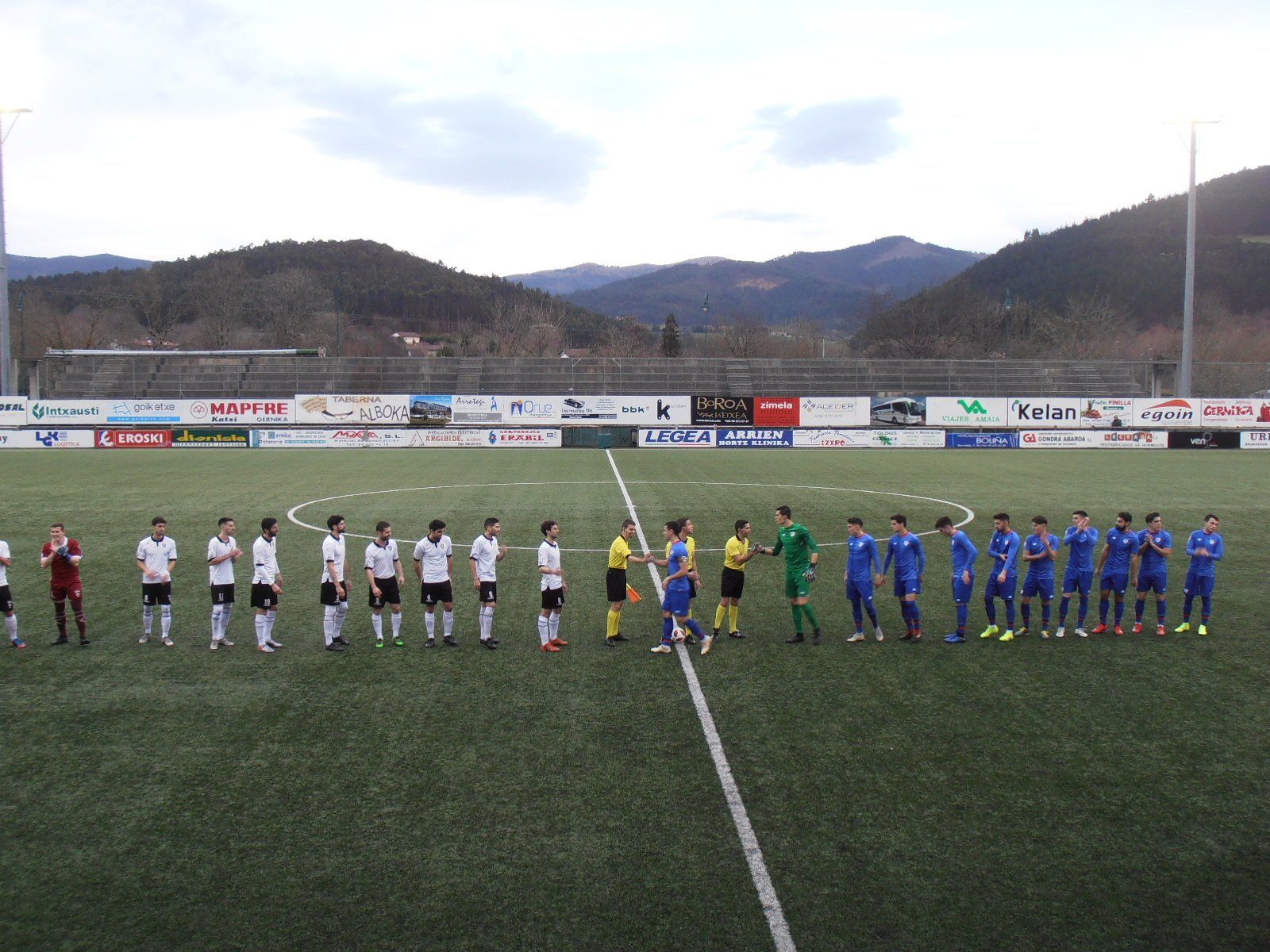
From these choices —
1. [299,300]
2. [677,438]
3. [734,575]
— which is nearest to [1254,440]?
[677,438]

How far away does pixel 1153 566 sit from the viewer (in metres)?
13.0

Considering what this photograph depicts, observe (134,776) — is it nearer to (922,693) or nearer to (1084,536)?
(922,693)

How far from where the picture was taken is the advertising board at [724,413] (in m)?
52.6

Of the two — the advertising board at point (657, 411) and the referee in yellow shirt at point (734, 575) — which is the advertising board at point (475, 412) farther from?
the referee in yellow shirt at point (734, 575)

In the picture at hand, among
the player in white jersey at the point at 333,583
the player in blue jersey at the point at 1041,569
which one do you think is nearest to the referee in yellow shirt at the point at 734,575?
the player in blue jersey at the point at 1041,569

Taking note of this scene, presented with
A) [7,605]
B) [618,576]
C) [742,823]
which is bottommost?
[742,823]

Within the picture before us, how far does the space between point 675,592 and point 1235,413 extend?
49.4 metres

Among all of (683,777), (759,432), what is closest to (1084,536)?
(683,777)

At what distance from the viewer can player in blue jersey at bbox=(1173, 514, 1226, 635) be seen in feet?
42.1

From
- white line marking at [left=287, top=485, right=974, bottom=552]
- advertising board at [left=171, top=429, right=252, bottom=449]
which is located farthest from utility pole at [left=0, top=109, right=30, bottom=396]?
white line marking at [left=287, top=485, right=974, bottom=552]

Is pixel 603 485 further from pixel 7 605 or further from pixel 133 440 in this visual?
pixel 133 440

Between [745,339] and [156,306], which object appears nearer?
[745,339]

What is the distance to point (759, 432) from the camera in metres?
48.5

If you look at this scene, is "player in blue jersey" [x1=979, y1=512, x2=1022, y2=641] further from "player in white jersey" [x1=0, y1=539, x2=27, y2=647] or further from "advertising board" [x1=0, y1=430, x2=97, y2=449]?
"advertising board" [x1=0, y1=430, x2=97, y2=449]
